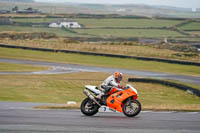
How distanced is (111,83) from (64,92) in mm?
16352

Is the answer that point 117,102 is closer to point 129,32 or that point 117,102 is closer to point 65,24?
point 129,32

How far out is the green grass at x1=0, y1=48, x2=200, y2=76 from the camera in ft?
166

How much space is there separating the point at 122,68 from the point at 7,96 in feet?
86.8

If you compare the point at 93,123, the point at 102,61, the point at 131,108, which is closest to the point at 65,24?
the point at 102,61

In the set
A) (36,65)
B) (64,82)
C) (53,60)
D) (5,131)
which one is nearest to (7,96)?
(64,82)

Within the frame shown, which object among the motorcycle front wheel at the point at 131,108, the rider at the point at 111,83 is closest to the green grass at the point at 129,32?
the rider at the point at 111,83

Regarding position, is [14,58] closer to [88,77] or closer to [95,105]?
[88,77]

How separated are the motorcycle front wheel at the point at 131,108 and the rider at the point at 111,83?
2.31ft

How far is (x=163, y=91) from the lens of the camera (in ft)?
110

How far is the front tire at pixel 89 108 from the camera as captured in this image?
1490cm

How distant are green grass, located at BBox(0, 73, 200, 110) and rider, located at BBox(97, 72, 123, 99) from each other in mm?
9177

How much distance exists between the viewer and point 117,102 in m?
15.0

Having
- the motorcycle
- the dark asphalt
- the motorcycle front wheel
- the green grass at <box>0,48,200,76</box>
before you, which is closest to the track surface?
the green grass at <box>0,48,200,76</box>

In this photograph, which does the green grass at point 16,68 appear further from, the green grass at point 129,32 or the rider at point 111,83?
the green grass at point 129,32
